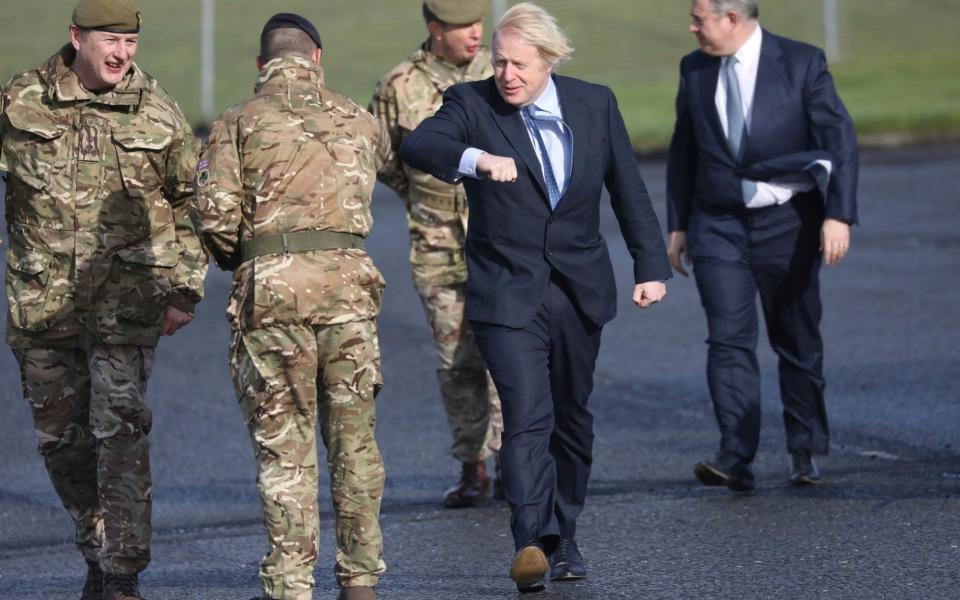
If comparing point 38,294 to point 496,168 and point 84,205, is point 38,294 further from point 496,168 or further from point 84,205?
point 496,168

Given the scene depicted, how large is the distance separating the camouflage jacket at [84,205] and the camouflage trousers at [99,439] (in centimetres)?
8

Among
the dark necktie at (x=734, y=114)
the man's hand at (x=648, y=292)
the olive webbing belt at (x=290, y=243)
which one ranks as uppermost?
the dark necktie at (x=734, y=114)

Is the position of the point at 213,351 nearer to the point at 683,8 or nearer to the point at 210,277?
the point at 210,277

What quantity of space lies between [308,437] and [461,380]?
209 cm

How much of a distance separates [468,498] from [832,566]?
73.1 inches

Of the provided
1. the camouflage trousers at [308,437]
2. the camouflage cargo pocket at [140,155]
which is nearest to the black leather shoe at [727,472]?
the camouflage trousers at [308,437]

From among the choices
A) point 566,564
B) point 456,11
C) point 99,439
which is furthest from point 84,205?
point 456,11

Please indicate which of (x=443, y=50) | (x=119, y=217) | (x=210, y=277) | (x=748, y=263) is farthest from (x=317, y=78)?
(x=210, y=277)

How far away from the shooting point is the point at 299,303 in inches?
218

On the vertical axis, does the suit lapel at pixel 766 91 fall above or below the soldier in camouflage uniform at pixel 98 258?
above

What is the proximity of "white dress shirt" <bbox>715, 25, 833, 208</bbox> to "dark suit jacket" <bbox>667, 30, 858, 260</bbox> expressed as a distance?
31 mm

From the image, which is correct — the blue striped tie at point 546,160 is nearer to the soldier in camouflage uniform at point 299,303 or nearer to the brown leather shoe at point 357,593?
the soldier in camouflage uniform at point 299,303

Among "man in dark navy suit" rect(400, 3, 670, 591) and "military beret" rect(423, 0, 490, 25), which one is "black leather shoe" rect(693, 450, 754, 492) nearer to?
"man in dark navy suit" rect(400, 3, 670, 591)

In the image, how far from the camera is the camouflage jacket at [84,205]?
233 inches
